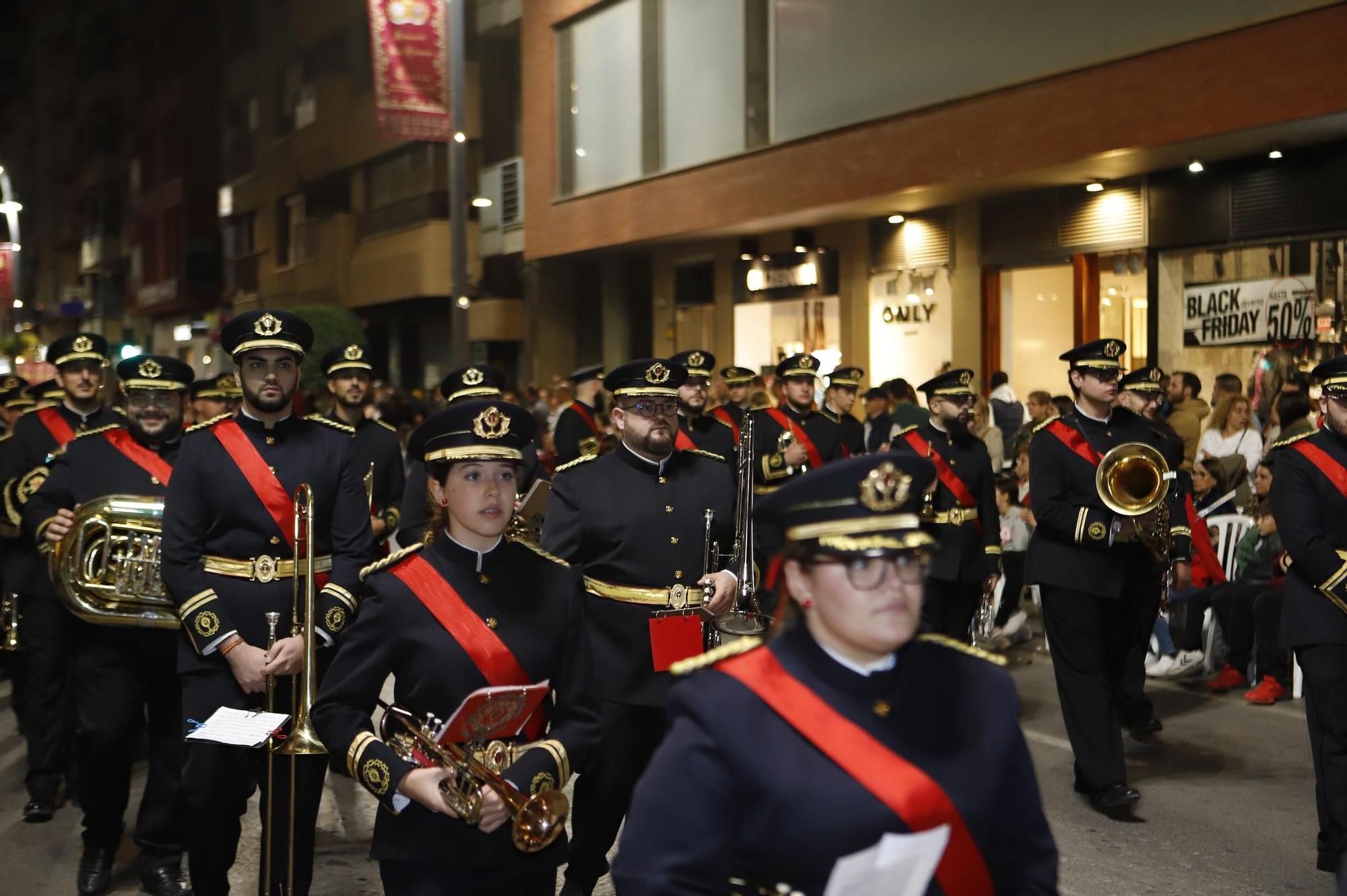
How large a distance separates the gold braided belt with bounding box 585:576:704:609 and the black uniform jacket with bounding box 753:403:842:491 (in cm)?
637

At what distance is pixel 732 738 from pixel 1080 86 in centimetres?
1622

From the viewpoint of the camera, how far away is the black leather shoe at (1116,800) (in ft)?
26.9

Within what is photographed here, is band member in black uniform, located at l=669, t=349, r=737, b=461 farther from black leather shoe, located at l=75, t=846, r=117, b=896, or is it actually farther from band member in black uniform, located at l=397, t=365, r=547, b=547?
black leather shoe, located at l=75, t=846, r=117, b=896

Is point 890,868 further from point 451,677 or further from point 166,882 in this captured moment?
point 166,882

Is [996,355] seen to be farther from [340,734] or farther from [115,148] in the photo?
[115,148]

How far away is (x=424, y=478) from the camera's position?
27.2 ft

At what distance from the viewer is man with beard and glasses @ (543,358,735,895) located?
6477mm

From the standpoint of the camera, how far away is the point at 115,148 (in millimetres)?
83750

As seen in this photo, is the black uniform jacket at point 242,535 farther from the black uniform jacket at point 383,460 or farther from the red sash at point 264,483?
the black uniform jacket at point 383,460

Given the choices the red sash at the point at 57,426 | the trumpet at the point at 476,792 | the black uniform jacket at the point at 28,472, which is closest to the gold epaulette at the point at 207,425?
the trumpet at the point at 476,792

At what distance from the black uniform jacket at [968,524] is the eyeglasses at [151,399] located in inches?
191

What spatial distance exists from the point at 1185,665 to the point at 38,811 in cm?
808

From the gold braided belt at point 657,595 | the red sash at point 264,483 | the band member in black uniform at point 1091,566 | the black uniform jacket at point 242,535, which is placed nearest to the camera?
the black uniform jacket at point 242,535

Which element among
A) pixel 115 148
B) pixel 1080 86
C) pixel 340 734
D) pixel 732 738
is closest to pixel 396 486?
pixel 340 734
